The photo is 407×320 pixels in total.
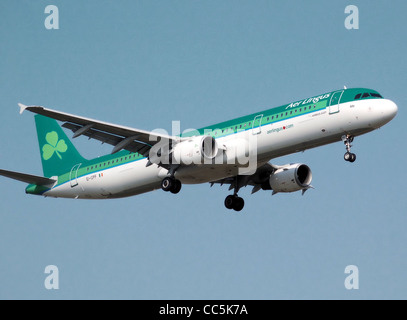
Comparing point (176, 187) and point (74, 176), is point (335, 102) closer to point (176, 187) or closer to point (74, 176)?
point (176, 187)

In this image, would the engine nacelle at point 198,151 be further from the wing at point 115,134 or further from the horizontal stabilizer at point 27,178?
the horizontal stabilizer at point 27,178

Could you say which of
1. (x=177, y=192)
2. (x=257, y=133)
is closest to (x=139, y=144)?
(x=177, y=192)

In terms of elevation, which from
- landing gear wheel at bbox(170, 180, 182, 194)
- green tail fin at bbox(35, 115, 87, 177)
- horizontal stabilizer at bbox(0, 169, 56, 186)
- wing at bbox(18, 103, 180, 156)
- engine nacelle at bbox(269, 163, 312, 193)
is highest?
green tail fin at bbox(35, 115, 87, 177)

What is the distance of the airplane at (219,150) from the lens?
4084cm

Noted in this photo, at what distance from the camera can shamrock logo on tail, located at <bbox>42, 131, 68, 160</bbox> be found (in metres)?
52.7

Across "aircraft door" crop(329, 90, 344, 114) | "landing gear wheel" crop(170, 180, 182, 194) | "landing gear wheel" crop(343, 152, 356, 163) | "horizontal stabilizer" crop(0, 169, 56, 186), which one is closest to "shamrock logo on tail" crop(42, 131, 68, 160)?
"horizontal stabilizer" crop(0, 169, 56, 186)

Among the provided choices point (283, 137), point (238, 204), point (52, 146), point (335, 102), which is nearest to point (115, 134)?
point (283, 137)

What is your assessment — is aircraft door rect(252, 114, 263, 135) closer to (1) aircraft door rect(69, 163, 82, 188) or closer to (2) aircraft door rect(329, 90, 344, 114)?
(2) aircraft door rect(329, 90, 344, 114)

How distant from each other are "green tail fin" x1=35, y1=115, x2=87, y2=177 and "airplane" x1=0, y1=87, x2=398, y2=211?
9cm

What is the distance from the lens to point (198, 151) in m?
42.6

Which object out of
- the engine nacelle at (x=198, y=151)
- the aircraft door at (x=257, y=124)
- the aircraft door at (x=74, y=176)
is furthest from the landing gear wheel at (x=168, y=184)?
the aircraft door at (x=74, y=176)

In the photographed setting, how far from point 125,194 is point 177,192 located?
3872mm

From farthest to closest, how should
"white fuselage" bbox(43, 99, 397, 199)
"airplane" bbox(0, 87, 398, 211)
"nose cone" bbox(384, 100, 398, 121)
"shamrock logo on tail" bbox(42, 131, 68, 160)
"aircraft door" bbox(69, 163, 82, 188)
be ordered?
1. "shamrock logo on tail" bbox(42, 131, 68, 160)
2. "aircraft door" bbox(69, 163, 82, 188)
3. "airplane" bbox(0, 87, 398, 211)
4. "white fuselage" bbox(43, 99, 397, 199)
5. "nose cone" bbox(384, 100, 398, 121)

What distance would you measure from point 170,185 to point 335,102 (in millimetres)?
9695
